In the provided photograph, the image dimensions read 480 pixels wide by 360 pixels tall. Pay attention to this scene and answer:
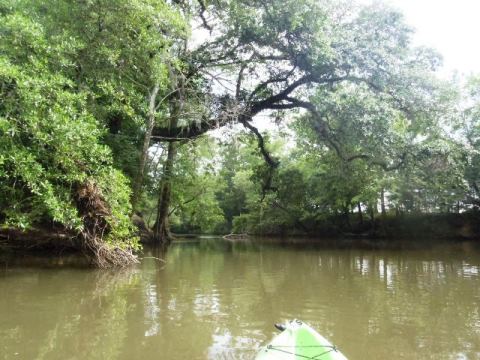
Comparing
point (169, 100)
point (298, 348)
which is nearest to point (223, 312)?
point (298, 348)

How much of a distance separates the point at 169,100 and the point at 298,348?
14.0 metres

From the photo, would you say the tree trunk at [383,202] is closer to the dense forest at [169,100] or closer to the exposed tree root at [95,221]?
the dense forest at [169,100]

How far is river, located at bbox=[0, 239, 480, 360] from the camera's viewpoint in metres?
4.35

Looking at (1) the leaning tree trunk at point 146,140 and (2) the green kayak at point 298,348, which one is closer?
(2) the green kayak at point 298,348

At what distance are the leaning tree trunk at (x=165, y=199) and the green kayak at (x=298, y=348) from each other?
18006mm

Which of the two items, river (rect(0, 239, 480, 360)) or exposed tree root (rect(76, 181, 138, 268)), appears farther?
exposed tree root (rect(76, 181, 138, 268))

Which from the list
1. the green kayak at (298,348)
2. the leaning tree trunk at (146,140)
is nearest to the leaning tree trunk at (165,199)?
the leaning tree trunk at (146,140)

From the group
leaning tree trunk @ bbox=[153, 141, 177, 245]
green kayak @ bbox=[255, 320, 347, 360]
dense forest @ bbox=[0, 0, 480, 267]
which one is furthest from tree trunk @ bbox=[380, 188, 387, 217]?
green kayak @ bbox=[255, 320, 347, 360]

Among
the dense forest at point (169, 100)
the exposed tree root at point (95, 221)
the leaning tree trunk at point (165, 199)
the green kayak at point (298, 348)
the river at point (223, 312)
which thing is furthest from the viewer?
the leaning tree trunk at point (165, 199)

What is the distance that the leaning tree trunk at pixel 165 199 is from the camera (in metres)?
21.2

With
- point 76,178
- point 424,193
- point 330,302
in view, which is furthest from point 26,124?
point 424,193

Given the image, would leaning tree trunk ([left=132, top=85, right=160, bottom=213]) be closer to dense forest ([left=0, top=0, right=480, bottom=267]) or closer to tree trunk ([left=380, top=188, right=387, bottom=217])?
dense forest ([left=0, top=0, right=480, bottom=267])

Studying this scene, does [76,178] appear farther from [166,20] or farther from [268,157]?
[268,157]

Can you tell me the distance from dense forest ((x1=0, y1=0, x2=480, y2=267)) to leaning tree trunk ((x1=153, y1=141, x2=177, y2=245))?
0.27 feet
